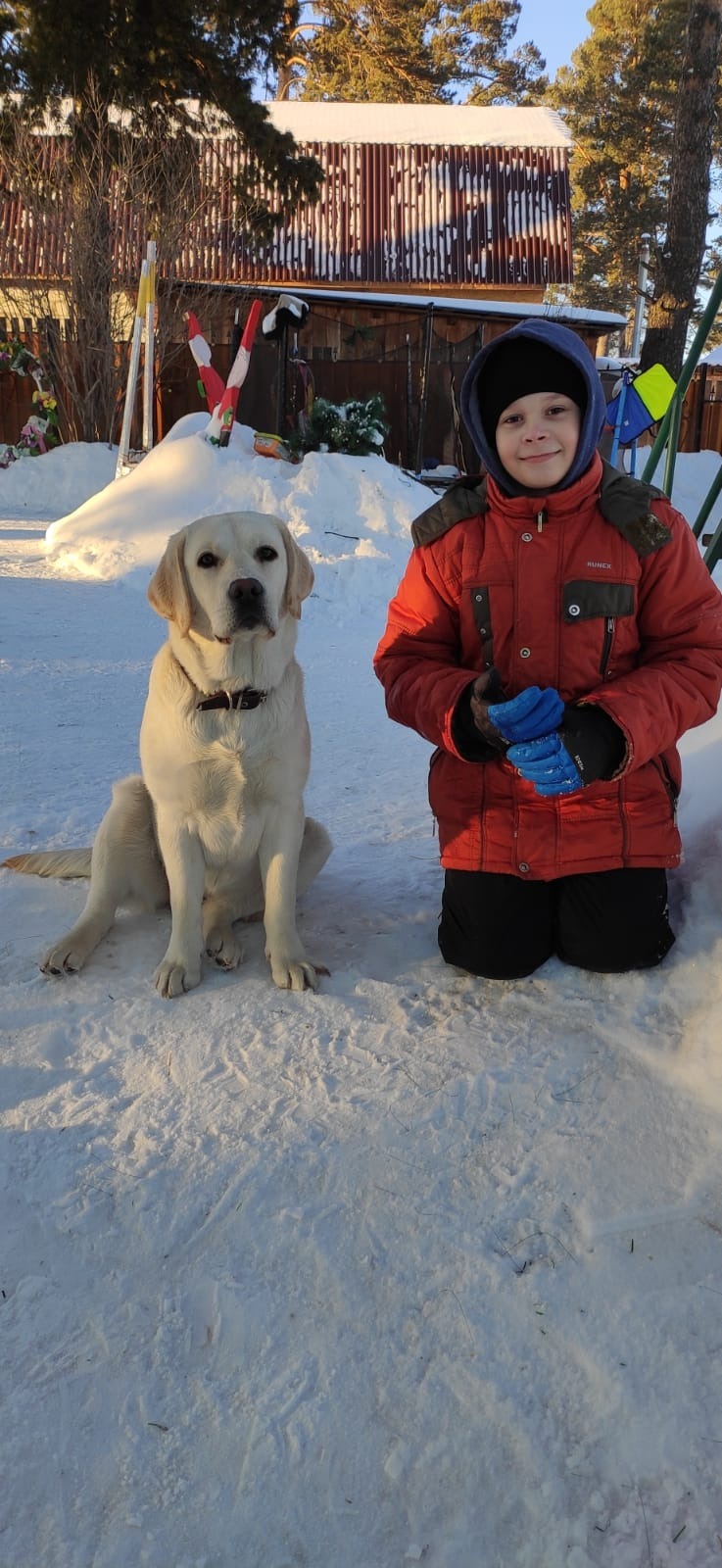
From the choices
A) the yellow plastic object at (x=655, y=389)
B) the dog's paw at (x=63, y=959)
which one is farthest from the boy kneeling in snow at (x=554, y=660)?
the yellow plastic object at (x=655, y=389)

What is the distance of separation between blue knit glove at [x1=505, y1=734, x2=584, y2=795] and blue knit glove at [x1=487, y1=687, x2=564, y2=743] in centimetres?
2

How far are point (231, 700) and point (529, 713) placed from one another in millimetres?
717

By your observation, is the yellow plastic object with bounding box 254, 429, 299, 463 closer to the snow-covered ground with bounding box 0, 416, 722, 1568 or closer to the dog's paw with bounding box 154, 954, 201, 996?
the snow-covered ground with bounding box 0, 416, 722, 1568

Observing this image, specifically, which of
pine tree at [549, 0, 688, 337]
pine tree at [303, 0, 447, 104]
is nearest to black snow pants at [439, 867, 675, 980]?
pine tree at [303, 0, 447, 104]

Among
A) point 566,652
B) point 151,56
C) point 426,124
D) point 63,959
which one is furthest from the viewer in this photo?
point 426,124

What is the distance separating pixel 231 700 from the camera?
233cm

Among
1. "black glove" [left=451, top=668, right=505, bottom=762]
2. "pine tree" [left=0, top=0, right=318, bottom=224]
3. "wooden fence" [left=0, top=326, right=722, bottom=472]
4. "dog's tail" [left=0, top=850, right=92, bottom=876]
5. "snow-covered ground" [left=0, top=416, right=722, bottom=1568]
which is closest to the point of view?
"snow-covered ground" [left=0, top=416, right=722, bottom=1568]

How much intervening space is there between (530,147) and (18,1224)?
2392 cm

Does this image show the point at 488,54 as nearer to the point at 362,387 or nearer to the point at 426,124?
the point at 426,124

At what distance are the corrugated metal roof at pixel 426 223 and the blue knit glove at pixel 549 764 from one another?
18.1 meters

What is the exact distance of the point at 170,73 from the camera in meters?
13.7

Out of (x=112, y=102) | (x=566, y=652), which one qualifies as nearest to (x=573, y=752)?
(x=566, y=652)

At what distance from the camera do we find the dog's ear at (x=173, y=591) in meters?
2.34

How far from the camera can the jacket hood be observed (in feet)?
7.23
